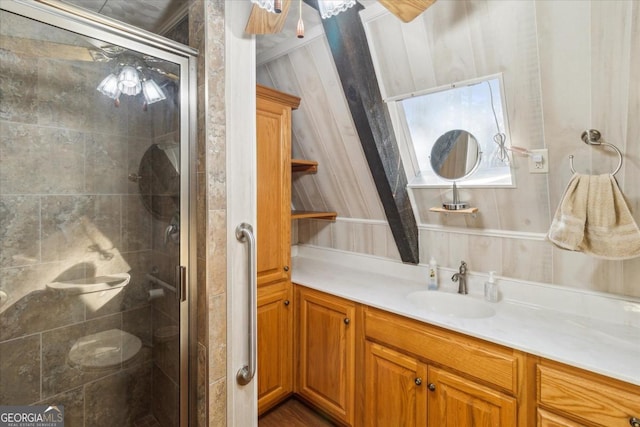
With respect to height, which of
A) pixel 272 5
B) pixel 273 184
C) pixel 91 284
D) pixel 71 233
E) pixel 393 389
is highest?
pixel 272 5

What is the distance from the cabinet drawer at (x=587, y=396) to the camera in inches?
40.8

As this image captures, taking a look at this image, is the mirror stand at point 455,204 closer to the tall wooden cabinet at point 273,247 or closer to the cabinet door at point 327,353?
the cabinet door at point 327,353

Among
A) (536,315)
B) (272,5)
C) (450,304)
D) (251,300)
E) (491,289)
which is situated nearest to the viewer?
(272,5)

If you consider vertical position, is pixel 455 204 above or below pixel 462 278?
above

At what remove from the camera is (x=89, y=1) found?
1.50m

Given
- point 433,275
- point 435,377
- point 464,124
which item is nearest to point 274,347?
point 435,377

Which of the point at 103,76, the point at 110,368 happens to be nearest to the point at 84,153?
the point at 103,76

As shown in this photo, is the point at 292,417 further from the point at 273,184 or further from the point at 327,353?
the point at 273,184

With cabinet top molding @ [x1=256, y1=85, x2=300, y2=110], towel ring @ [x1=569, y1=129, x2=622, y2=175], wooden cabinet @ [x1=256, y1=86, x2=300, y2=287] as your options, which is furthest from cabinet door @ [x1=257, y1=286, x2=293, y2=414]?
towel ring @ [x1=569, y1=129, x2=622, y2=175]

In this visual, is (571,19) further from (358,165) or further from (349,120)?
(358,165)

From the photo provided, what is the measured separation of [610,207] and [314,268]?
1735 millimetres

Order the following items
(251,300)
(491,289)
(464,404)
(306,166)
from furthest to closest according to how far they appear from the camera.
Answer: (306,166) → (491,289) → (464,404) → (251,300)

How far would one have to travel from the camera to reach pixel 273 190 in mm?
1944

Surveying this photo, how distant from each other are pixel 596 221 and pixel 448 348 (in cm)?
82
